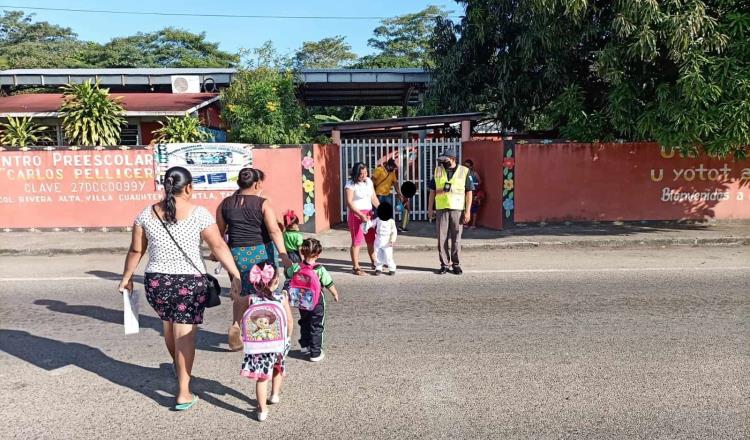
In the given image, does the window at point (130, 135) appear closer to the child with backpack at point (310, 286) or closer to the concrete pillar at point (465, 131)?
the concrete pillar at point (465, 131)

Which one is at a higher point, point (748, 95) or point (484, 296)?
point (748, 95)

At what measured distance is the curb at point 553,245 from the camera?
10.6 metres

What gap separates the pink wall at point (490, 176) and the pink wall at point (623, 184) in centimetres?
44

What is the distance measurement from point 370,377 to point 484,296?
2.78m

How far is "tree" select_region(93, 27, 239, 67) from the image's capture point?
40438 millimetres

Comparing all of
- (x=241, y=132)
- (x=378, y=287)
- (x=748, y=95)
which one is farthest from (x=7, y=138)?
(x=748, y=95)

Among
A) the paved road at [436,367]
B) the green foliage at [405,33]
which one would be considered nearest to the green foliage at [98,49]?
the green foliage at [405,33]

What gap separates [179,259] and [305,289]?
3.45 feet

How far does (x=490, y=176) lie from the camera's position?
12.8 m

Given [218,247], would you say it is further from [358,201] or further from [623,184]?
[623,184]

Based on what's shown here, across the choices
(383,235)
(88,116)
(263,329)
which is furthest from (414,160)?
(263,329)

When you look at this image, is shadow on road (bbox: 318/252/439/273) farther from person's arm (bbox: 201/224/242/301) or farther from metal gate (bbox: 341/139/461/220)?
person's arm (bbox: 201/224/242/301)

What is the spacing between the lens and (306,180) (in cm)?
1215

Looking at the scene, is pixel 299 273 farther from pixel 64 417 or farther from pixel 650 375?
pixel 650 375
